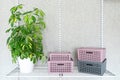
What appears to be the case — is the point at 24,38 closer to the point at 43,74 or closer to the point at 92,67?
the point at 43,74

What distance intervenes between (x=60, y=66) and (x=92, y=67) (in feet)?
1.14

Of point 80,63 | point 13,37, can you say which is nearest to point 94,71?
point 80,63

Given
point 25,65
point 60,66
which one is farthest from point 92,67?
point 25,65

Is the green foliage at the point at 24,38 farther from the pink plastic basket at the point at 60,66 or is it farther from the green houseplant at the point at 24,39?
the pink plastic basket at the point at 60,66

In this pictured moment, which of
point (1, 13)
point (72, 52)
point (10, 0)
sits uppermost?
point (10, 0)

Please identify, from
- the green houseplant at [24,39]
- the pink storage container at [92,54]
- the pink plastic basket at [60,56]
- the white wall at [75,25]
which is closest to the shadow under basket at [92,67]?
the pink storage container at [92,54]

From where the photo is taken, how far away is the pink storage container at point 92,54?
5.93ft

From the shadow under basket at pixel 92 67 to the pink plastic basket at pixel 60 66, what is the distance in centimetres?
12

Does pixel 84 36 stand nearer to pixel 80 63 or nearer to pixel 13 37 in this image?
pixel 80 63

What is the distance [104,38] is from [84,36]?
0.83 feet

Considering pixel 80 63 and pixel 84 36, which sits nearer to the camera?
pixel 80 63

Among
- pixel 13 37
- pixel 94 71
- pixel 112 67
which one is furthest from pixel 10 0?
pixel 112 67

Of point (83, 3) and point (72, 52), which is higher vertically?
point (83, 3)

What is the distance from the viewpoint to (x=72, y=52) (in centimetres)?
211
